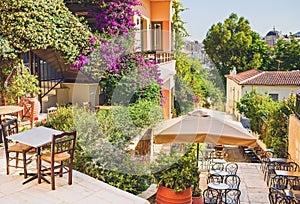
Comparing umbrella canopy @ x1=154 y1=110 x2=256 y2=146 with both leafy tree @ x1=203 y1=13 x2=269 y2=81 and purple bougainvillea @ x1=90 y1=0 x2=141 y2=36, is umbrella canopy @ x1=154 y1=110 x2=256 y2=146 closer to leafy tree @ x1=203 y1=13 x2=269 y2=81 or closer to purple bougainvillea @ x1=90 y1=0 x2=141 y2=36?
purple bougainvillea @ x1=90 y1=0 x2=141 y2=36

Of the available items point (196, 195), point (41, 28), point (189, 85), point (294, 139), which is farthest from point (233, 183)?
point (189, 85)

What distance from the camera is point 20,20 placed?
1006 centimetres

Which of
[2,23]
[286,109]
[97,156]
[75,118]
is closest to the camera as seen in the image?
[97,156]

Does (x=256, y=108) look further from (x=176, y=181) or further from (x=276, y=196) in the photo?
(x=176, y=181)

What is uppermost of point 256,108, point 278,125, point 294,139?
point 256,108

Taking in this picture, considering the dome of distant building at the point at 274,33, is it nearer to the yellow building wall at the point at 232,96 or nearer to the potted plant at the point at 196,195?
the yellow building wall at the point at 232,96

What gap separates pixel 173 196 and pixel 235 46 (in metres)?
36.7

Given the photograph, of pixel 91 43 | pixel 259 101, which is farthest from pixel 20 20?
pixel 259 101

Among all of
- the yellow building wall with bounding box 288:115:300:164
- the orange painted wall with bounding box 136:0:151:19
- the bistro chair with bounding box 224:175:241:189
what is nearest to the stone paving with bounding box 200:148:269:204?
the bistro chair with bounding box 224:175:241:189

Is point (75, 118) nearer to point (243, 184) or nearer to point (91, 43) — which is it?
point (91, 43)

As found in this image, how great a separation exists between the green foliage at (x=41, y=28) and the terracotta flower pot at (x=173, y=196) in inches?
247

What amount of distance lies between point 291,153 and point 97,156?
24.0ft

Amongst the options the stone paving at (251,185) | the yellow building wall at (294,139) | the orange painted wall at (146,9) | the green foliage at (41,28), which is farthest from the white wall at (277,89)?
the green foliage at (41,28)

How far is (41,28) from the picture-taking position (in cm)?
1080
